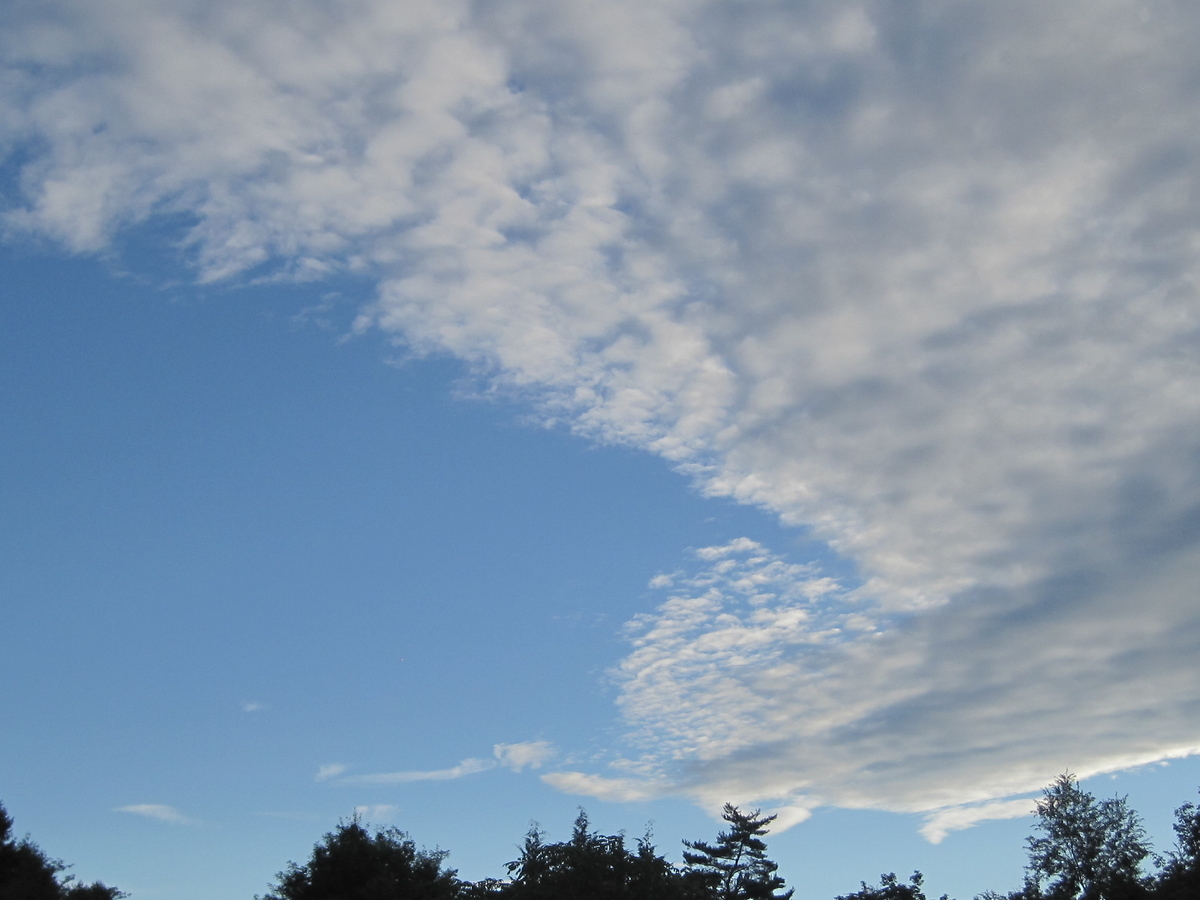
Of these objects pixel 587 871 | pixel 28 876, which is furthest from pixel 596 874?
pixel 28 876

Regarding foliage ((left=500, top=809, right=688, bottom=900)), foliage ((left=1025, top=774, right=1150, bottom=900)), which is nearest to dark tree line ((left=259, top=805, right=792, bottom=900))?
foliage ((left=500, top=809, right=688, bottom=900))

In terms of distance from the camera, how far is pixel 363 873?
43.0 meters

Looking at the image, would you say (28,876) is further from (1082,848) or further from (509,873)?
(1082,848)

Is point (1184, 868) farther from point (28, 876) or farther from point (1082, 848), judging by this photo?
point (28, 876)

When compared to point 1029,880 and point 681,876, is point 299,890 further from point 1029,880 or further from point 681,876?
point 1029,880

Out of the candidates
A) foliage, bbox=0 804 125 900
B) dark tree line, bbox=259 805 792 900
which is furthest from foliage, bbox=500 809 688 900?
foliage, bbox=0 804 125 900

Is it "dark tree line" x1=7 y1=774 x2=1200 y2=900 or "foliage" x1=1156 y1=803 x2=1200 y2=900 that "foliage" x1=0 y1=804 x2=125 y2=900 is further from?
"foliage" x1=1156 y1=803 x2=1200 y2=900

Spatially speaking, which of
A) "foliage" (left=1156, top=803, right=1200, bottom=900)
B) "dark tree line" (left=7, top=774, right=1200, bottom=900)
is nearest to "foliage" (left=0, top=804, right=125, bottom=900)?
"dark tree line" (left=7, top=774, right=1200, bottom=900)

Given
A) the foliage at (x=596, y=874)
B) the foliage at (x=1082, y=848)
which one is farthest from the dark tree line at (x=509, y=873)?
the foliage at (x=1082, y=848)

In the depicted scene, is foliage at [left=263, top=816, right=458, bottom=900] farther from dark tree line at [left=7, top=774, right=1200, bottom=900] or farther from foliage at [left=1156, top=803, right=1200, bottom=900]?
foliage at [left=1156, top=803, right=1200, bottom=900]

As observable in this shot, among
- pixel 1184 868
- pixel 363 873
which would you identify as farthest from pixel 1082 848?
pixel 363 873

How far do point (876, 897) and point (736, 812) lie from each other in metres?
17.4

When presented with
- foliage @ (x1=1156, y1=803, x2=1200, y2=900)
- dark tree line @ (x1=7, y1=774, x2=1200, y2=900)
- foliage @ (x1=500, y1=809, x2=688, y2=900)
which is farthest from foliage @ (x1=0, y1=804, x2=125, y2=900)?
foliage @ (x1=1156, y1=803, x2=1200, y2=900)

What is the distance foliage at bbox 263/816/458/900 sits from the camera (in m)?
42.3
